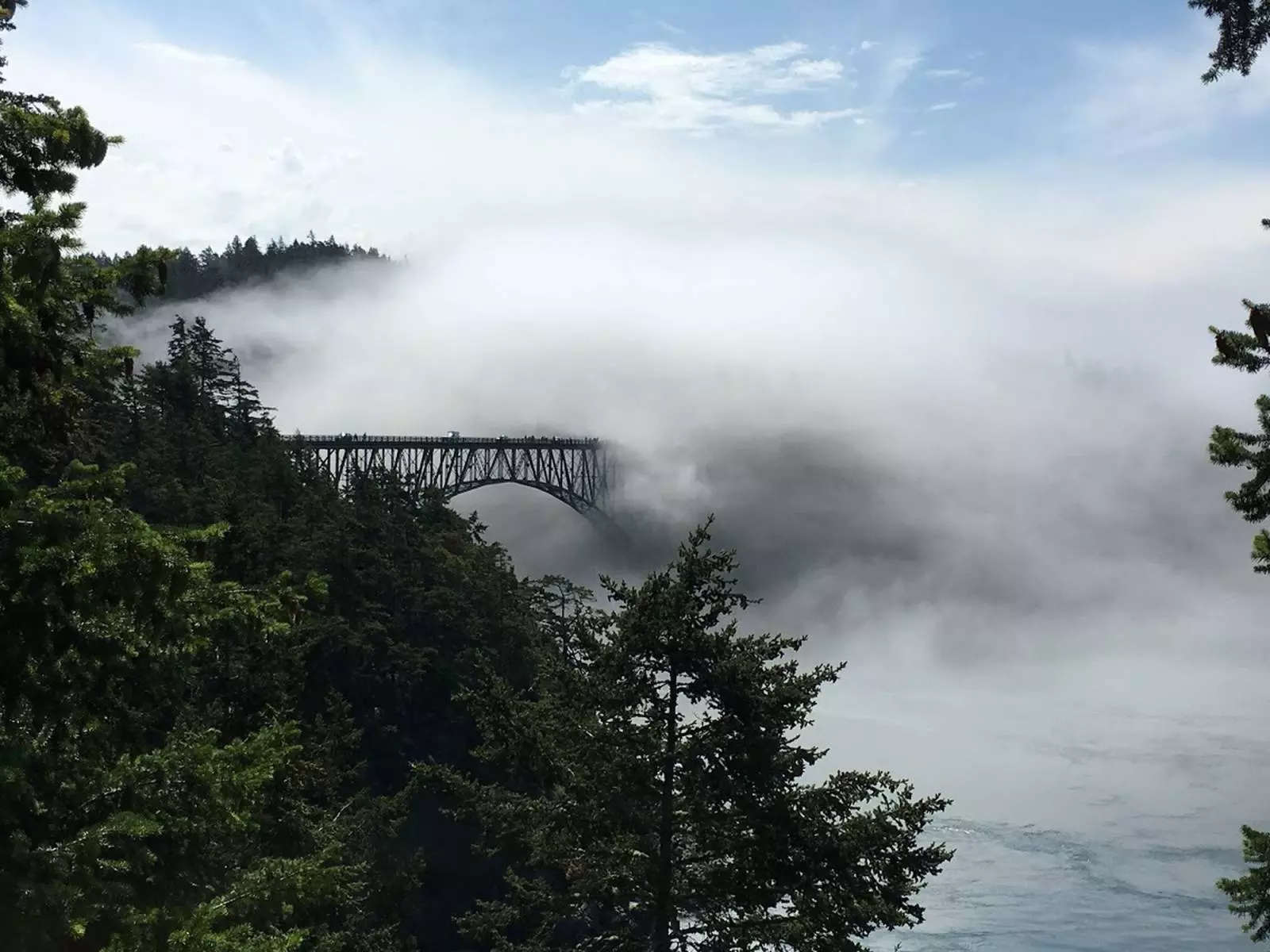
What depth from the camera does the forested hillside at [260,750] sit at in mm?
5766

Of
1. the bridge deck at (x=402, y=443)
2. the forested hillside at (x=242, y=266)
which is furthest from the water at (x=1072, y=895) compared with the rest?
the forested hillside at (x=242, y=266)

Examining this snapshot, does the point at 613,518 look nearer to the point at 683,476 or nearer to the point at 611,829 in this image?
the point at 683,476

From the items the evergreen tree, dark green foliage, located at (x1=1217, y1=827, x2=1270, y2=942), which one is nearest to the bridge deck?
the evergreen tree

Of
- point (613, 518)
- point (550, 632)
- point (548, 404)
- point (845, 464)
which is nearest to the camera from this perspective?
point (550, 632)

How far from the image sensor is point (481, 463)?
73438mm

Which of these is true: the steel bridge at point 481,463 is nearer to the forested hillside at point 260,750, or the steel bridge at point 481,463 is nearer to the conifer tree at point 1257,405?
the forested hillside at point 260,750

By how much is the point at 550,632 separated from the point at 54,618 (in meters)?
35.0

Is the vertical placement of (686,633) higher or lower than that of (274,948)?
higher

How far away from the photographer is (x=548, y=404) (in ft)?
402

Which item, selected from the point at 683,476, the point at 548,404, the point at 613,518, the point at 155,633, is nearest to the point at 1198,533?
the point at 683,476

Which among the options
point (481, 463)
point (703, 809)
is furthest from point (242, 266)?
point (703, 809)

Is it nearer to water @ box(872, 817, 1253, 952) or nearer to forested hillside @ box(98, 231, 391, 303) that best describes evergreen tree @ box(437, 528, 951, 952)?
water @ box(872, 817, 1253, 952)

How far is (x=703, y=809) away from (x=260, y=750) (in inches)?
207

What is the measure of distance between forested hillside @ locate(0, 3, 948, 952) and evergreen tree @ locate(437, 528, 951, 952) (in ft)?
0.09
